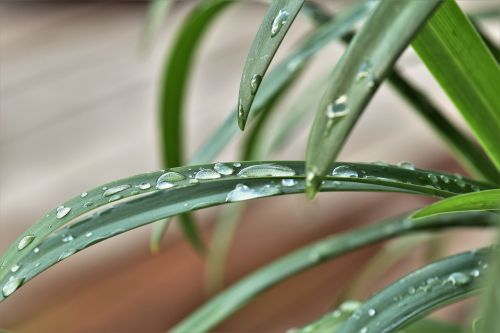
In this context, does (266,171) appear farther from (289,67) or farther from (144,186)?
(289,67)

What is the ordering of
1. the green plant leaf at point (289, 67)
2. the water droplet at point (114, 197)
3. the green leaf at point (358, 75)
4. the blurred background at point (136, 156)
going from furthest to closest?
the blurred background at point (136, 156)
the green plant leaf at point (289, 67)
the water droplet at point (114, 197)
the green leaf at point (358, 75)

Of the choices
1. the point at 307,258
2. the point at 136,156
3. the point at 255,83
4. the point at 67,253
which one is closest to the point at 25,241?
the point at 67,253

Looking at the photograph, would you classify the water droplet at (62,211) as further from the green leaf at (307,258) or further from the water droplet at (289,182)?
the green leaf at (307,258)

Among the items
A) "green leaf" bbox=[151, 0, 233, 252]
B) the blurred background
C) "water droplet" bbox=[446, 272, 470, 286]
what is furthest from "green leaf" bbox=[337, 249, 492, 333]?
the blurred background

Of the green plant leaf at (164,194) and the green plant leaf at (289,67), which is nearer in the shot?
the green plant leaf at (164,194)

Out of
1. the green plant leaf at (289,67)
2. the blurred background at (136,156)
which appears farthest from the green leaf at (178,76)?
the blurred background at (136,156)

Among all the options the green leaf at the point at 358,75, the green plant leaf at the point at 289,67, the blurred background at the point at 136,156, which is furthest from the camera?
the blurred background at the point at 136,156

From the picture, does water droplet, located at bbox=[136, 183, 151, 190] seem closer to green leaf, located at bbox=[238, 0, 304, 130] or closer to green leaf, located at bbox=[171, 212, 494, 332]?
green leaf, located at bbox=[238, 0, 304, 130]
